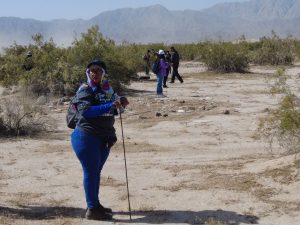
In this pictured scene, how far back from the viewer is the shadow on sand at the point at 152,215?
22.4 feet

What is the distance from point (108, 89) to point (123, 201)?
1671 mm

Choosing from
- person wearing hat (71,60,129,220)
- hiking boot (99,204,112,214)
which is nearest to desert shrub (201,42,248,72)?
hiking boot (99,204,112,214)

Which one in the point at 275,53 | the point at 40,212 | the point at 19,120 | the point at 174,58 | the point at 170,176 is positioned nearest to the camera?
the point at 40,212

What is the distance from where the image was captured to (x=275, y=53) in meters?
35.6

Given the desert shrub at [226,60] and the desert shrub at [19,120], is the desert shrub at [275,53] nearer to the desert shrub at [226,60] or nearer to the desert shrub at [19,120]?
the desert shrub at [226,60]

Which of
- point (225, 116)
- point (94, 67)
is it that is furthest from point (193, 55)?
point (94, 67)

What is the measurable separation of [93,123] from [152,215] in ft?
4.38

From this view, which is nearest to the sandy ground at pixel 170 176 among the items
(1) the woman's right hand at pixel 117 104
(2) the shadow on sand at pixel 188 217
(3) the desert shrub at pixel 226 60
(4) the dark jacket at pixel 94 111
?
(2) the shadow on sand at pixel 188 217

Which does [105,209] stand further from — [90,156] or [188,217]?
[188,217]

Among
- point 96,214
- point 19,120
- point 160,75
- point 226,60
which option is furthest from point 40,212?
point 226,60

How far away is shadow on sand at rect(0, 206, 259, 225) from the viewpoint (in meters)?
6.82

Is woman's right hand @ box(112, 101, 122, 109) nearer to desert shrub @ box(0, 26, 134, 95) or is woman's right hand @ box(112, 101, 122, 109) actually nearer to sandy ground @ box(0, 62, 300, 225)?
sandy ground @ box(0, 62, 300, 225)

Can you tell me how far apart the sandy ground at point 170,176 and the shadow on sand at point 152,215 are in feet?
0.04

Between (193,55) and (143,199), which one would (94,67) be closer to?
(143,199)
